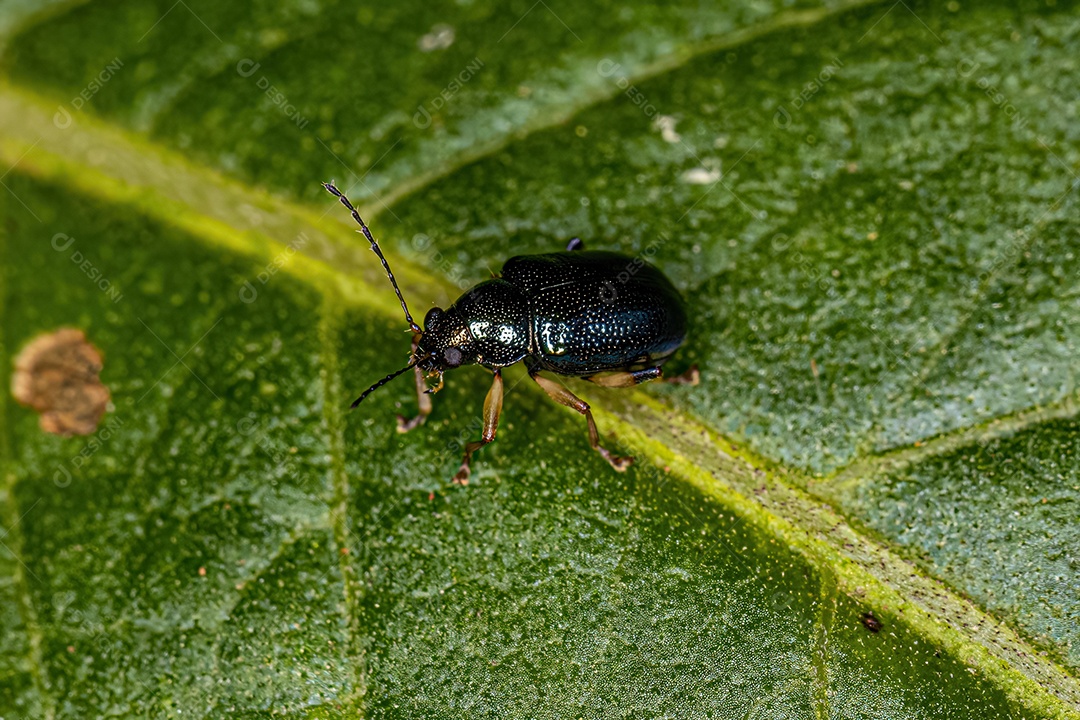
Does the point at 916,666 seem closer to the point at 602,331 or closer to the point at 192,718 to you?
the point at 602,331

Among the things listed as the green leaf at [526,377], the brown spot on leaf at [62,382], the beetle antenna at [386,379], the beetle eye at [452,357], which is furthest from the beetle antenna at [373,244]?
the brown spot on leaf at [62,382]

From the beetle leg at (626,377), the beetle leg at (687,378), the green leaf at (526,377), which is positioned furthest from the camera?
the beetle leg at (687,378)

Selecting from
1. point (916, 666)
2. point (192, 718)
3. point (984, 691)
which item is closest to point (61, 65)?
point (192, 718)

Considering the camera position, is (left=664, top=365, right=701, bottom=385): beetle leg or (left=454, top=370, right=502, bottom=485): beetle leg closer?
(left=454, top=370, right=502, bottom=485): beetle leg

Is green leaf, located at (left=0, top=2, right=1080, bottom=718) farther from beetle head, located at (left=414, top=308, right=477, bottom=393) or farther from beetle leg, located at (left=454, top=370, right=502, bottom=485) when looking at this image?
beetle head, located at (left=414, top=308, right=477, bottom=393)

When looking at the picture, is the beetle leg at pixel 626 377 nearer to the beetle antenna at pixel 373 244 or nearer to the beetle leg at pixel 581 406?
the beetle leg at pixel 581 406

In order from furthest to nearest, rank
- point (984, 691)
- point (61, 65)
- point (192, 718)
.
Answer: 1. point (61, 65)
2. point (192, 718)
3. point (984, 691)

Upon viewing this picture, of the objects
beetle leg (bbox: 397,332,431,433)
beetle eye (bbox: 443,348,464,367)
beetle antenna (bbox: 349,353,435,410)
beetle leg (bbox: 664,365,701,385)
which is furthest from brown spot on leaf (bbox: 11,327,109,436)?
beetle leg (bbox: 664,365,701,385)
